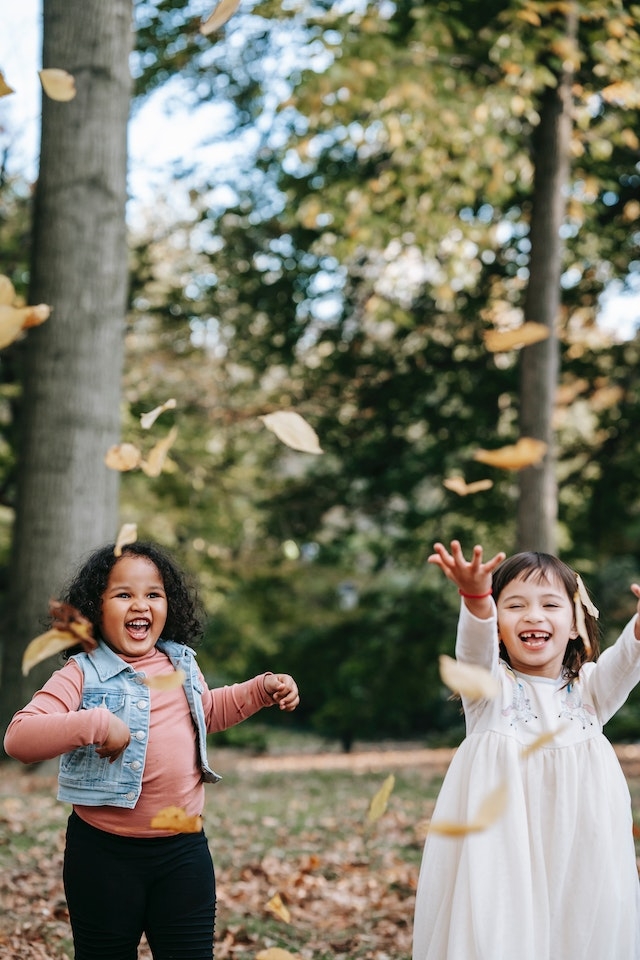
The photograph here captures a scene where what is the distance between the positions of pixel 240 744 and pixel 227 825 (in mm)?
12889

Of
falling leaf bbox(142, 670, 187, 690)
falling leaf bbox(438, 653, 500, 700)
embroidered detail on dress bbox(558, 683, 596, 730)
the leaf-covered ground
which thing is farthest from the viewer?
the leaf-covered ground

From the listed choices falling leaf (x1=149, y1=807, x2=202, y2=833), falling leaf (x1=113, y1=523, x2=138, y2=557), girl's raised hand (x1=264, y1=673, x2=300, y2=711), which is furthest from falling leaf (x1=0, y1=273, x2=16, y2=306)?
falling leaf (x1=149, y1=807, x2=202, y2=833)

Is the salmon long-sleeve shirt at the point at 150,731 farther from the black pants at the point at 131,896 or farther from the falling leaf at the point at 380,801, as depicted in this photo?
the falling leaf at the point at 380,801

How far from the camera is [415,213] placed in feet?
32.6

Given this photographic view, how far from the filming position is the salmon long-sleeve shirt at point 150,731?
7.98 feet

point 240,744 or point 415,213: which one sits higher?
point 415,213

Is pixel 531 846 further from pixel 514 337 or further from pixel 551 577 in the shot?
pixel 514 337

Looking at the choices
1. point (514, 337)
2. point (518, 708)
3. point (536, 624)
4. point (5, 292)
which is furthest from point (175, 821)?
point (514, 337)

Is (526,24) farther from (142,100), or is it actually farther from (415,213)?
(142,100)

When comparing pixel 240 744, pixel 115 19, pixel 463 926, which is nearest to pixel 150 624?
pixel 463 926

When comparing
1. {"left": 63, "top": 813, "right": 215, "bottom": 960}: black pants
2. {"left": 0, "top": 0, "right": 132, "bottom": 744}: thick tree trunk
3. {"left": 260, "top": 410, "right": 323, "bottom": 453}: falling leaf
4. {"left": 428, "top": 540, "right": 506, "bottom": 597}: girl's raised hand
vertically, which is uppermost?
{"left": 0, "top": 0, "right": 132, "bottom": 744}: thick tree trunk

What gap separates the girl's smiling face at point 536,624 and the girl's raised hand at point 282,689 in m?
0.63

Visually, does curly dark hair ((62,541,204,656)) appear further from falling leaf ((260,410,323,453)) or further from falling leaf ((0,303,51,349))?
falling leaf ((0,303,51,349))

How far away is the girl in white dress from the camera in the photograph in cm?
265
